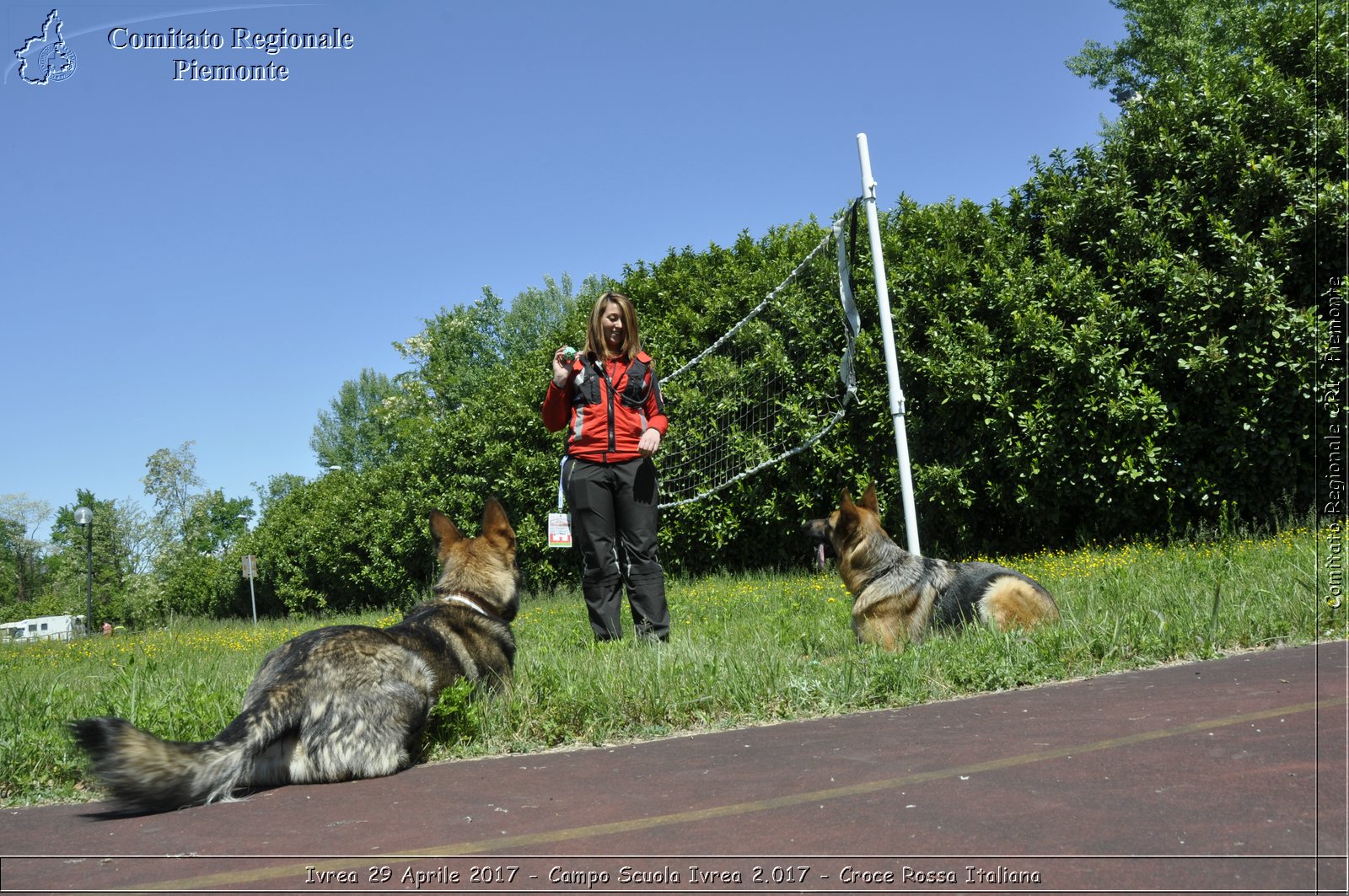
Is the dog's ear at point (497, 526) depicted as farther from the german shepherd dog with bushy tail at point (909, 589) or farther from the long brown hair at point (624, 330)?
the german shepherd dog with bushy tail at point (909, 589)

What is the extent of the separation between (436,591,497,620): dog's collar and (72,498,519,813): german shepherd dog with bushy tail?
0.27m

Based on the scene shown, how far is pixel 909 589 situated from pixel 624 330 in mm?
2695

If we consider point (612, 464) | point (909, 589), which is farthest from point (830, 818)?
point (612, 464)

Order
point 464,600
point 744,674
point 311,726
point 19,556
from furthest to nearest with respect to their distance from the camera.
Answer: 1. point 19,556
2. point 464,600
3. point 744,674
4. point 311,726

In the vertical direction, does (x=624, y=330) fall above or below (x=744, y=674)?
above

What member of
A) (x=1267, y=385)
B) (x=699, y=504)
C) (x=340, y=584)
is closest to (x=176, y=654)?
(x=699, y=504)

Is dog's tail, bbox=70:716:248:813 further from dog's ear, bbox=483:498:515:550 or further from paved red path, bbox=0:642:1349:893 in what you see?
dog's ear, bbox=483:498:515:550

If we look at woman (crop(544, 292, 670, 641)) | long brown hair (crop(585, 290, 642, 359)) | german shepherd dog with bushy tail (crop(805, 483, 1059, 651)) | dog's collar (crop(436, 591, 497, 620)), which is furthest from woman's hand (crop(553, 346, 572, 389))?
german shepherd dog with bushy tail (crop(805, 483, 1059, 651))

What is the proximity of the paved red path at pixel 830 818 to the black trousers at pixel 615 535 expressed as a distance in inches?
92.4

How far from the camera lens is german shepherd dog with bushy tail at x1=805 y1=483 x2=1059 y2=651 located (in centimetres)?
600

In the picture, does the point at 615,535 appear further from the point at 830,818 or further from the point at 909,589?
the point at 830,818

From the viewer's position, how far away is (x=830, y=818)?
293 centimetres

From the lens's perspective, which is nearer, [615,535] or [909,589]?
[909,589]

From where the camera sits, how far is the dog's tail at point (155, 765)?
3266 mm
